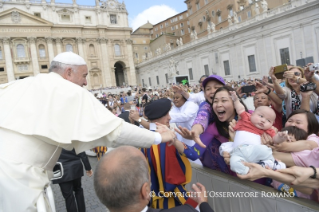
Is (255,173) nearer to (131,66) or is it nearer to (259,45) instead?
(259,45)

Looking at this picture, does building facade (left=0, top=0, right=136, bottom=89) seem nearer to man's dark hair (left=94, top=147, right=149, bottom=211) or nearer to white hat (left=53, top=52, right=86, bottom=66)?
white hat (left=53, top=52, right=86, bottom=66)

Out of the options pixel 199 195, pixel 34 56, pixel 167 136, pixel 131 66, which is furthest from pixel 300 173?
pixel 131 66

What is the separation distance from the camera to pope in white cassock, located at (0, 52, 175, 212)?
1.63 meters

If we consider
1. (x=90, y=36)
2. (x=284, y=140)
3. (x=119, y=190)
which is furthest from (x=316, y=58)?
(x=90, y=36)

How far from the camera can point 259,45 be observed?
974 inches

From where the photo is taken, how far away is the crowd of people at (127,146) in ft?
4.41

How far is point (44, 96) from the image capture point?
188cm

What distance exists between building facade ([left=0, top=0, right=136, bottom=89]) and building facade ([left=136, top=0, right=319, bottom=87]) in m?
20.2

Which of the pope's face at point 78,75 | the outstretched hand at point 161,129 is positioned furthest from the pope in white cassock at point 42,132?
the pope's face at point 78,75

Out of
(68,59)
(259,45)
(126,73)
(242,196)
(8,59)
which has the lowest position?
(242,196)

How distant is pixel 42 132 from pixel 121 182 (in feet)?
2.81

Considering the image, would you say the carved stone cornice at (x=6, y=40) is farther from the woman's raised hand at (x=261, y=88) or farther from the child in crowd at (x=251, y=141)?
the child in crowd at (x=251, y=141)

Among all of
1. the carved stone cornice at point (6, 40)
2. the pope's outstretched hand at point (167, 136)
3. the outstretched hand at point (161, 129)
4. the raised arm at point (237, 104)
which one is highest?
the carved stone cornice at point (6, 40)

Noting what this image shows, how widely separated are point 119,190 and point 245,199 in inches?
50.9
